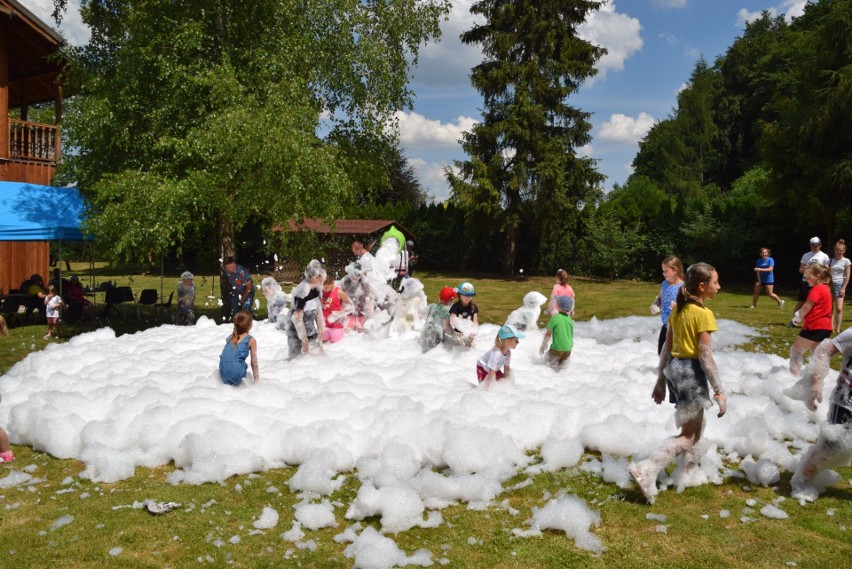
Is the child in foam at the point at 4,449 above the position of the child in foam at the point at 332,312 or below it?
below

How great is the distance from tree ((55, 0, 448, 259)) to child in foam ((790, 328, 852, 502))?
9065 millimetres

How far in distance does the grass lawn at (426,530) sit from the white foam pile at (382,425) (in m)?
0.14

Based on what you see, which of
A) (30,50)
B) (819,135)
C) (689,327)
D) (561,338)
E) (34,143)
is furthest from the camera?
(819,135)

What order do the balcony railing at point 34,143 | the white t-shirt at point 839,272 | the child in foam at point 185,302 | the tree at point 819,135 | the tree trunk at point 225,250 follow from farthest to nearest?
the tree at point 819,135 → the balcony railing at point 34,143 → the tree trunk at point 225,250 → the child in foam at point 185,302 → the white t-shirt at point 839,272

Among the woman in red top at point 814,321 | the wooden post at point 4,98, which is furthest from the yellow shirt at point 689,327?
the wooden post at point 4,98

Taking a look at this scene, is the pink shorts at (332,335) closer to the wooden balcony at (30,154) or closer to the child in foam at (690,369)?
the child in foam at (690,369)

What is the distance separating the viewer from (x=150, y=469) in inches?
236

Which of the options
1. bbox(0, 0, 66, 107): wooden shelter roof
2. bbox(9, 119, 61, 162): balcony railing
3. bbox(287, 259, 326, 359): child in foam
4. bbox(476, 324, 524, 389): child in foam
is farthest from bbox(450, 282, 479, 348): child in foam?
bbox(9, 119, 61, 162): balcony railing

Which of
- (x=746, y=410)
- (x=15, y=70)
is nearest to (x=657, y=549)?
(x=746, y=410)

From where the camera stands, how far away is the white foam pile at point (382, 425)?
5.30 metres

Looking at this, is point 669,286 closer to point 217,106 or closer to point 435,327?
point 435,327

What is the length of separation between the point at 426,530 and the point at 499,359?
313cm

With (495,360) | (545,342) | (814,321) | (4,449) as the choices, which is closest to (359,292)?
(545,342)

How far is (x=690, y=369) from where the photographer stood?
5.06m
